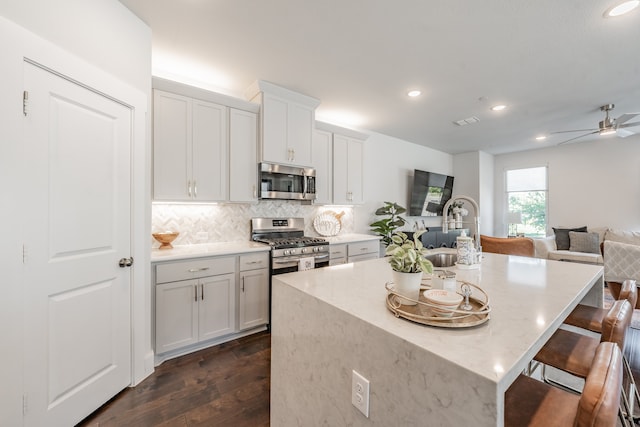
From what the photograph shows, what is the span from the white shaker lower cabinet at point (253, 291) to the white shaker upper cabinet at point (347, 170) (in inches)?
61.1

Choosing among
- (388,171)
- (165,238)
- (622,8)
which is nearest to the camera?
(622,8)

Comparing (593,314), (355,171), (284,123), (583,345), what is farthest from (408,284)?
(355,171)

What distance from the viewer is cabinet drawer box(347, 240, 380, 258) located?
3.69m

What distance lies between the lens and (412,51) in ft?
7.91

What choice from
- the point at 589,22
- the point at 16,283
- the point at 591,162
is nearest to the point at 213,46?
the point at 16,283

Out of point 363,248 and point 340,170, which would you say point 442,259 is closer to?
point 363,248

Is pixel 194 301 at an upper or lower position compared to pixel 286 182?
lower

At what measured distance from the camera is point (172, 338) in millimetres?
2330

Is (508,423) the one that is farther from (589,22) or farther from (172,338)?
(589,22)

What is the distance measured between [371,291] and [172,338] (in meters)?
1.99

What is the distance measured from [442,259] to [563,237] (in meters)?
4.87

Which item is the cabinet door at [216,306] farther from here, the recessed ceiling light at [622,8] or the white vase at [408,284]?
the recessed ceiling light at [622,8]

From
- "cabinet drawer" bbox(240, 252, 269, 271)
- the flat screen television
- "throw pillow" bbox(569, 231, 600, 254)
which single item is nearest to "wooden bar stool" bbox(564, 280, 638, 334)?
"cabinet drawer" bbox(240, 252, 269, 271)

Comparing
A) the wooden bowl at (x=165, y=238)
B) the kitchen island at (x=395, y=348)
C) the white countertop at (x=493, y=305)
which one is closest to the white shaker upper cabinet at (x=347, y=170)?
the wooden bowl at (x=165, y=238)
